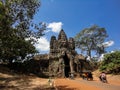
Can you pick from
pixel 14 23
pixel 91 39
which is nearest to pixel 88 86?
pixel 14 23

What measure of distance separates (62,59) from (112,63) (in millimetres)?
10853

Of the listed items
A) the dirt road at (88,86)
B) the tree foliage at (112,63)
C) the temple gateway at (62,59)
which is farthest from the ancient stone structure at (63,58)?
the dirt road at (88,86)

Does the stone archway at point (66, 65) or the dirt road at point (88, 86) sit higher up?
the stone archway at point (66, 65)

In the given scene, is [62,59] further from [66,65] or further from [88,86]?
[88,86]

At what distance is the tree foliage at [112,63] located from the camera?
3747cm

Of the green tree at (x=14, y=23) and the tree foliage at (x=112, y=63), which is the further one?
the tree foliage at (x=112, y=63)

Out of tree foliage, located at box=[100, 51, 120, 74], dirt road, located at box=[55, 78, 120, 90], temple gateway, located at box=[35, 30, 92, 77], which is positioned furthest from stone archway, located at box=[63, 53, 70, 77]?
dirt road, located at box=[55, 78, 120, 90]

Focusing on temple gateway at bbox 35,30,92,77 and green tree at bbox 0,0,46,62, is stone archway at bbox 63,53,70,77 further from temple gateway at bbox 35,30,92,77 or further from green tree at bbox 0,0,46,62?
green tree at bbox 0,0,46,62

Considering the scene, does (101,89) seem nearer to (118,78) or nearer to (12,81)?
(12,81)

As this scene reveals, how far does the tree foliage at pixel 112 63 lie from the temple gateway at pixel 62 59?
6.22 meters

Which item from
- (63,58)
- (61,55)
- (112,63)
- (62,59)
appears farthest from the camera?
(63,58)

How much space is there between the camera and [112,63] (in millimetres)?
38062

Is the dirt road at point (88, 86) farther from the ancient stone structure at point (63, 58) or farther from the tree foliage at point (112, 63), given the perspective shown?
the ancient stone structure at point (63, 58)

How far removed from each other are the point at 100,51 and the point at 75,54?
16733 millimetres
